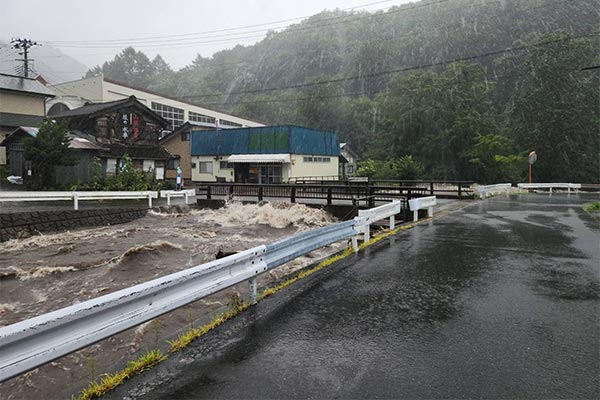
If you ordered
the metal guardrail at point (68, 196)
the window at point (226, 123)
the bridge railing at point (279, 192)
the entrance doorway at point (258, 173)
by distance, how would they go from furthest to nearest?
the window at point (226, 123)
the entrance doorway at point (258, 173)
the bridge railing at point (279, 192)
the metal guardrail at point (68, 196)

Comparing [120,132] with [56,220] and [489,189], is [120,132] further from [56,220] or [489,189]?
[489,189]

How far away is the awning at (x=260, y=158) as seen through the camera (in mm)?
34250

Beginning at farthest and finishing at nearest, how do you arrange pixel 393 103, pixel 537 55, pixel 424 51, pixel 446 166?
pixel 424 51 → pixel 393 103 → pixel 446 166 → pixel 537 55

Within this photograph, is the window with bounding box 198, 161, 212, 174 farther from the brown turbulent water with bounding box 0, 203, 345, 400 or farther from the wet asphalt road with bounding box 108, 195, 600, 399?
the wet asphalt road with bounding box 108, 195, 600, 399

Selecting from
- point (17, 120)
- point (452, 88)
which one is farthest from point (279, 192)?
point (452, 88)

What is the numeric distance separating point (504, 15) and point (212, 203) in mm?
72643

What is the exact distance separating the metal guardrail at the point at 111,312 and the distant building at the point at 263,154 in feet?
97.1

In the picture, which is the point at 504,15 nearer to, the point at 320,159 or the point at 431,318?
the point at 320,159

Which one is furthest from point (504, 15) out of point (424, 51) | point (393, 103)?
point (393, 103)

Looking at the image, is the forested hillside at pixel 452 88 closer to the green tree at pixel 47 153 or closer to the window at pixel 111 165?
the window at pixel 111 165

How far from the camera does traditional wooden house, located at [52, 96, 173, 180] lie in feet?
99.3

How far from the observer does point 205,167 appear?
1563 inches

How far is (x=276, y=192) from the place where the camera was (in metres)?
23.4

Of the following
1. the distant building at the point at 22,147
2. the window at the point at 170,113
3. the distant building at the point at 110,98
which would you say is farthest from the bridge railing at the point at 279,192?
the window at the point at 170,113
